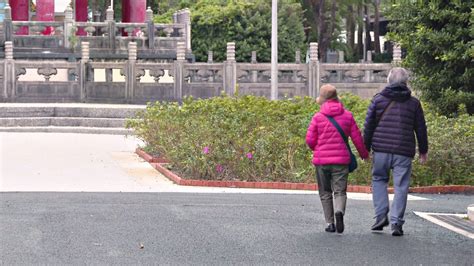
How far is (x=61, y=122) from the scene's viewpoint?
3750 centimetres

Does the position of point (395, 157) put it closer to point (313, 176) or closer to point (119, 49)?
point (313, 176)

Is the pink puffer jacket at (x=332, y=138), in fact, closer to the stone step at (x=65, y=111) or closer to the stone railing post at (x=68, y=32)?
the stone step at (x=65, y=111)

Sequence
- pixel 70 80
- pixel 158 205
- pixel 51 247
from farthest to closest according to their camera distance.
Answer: pixel 70 80, pixel 158 205, pixel 51 247

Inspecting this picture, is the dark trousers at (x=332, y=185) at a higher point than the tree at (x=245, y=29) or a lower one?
lower

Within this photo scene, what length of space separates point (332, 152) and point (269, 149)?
777 centimetres

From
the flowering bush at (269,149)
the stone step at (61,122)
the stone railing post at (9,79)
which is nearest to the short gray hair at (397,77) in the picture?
the flowering bush at (269,149)

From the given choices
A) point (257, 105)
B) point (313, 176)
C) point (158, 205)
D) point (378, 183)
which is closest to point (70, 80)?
point (257, 105)

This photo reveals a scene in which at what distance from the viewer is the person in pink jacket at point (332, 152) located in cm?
1421

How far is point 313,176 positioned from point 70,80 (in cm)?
2300

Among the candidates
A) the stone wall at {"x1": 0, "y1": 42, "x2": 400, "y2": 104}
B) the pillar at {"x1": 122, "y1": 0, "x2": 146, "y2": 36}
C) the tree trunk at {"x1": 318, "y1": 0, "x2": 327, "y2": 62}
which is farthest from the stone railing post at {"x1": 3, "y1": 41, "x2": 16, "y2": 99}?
the tree trunk at {"x1": 318, "y1": 0, "x2": 327, "y2": 62}

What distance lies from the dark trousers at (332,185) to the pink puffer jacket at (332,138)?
10 cm

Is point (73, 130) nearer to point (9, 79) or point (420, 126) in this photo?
point (9, 79)

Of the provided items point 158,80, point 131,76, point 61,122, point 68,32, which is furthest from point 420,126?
point 68,32

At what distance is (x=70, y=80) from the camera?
142 feet
